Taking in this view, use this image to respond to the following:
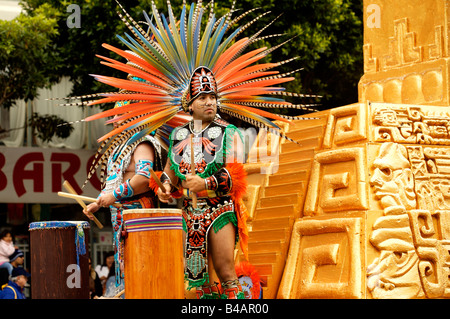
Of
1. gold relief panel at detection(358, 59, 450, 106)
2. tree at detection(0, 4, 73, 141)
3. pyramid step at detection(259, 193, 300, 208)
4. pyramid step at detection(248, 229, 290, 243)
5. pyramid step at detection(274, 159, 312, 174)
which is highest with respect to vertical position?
tree at detection(0, 4, 73, 141)

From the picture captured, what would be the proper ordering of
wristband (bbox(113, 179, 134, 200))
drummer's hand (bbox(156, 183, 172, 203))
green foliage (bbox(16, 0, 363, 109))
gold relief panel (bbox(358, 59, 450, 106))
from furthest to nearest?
green foliage (bbox(16, 0, 363, 109))
gold relief panel (bbox(358, 59, 450, 106))
wristband (bbox(113, 179, 134, 200))
drummer's hand (bbox(156, 183, 172, 203))

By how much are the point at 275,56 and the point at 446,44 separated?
5123mm

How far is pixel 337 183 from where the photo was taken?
7035 millimetres

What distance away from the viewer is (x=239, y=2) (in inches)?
460

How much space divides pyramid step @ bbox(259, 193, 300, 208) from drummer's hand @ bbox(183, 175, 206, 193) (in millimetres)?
1898

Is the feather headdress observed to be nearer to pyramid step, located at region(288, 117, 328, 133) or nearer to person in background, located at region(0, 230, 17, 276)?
pyramid step, located at region(288, 117, 328, 133)

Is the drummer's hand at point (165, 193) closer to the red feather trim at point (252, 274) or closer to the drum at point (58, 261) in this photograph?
the drum at point (58, 261)

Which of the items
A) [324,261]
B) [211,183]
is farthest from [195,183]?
[324,261]

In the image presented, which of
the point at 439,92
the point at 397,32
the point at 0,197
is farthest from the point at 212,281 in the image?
the point at 0,197

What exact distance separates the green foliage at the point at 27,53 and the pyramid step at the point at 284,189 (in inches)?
241

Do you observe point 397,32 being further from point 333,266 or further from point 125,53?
point 125,53

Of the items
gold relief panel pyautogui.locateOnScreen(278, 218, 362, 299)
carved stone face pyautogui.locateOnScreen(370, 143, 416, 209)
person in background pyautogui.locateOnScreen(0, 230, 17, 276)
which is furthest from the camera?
person in background pyautogui.locateOnScreen(0, 230, 17, 276)

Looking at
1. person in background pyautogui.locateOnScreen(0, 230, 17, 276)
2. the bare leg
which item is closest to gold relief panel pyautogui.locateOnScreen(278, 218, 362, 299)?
the bare leg

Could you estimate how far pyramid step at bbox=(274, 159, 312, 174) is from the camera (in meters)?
7.48
